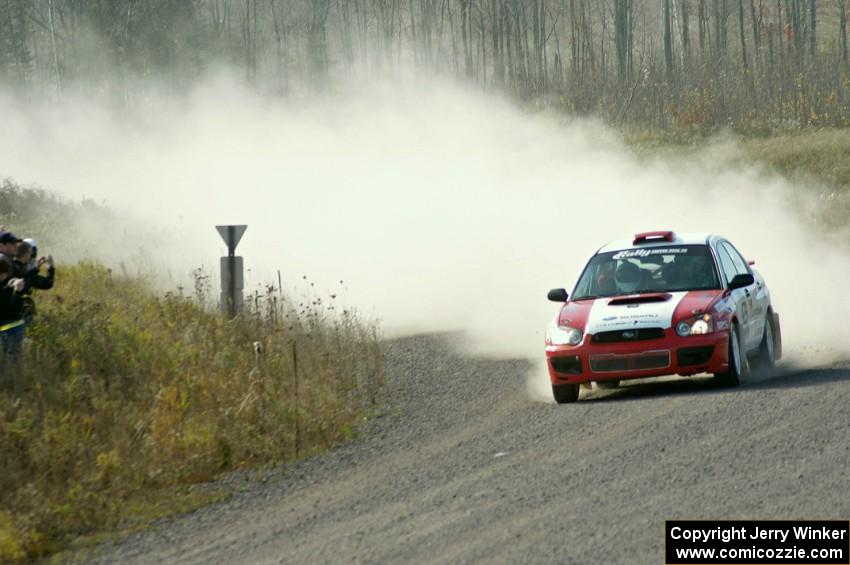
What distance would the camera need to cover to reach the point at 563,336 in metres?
14.1

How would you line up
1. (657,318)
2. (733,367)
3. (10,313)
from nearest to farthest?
1. (657,318)
2. (733,367)
3. (10,313)

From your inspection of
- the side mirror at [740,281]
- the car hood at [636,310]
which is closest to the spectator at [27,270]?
the car hood at [636,310]

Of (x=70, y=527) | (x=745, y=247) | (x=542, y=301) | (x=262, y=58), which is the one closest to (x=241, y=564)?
(x=70, y=527)

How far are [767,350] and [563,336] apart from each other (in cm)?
301

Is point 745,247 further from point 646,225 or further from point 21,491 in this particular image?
point 21,491

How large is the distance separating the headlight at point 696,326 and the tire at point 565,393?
1296 mm

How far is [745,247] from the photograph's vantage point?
1224 inches

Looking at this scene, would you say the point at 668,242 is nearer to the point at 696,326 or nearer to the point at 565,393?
the point at 696,326

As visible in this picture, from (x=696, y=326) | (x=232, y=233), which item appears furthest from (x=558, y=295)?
(x=232, y=233)

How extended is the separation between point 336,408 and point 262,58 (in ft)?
246

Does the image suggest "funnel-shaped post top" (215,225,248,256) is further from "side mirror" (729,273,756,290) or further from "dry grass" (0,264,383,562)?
"side mirror" (729,273,756,290)

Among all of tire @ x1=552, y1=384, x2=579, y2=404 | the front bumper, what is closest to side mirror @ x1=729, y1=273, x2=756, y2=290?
the front bumper

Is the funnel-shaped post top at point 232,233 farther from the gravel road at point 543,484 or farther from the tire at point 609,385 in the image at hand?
the tire at point 609,385

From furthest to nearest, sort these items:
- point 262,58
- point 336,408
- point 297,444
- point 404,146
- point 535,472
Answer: point 262,58
point 404,146
point 336,408
point 297,444
point 535,472
